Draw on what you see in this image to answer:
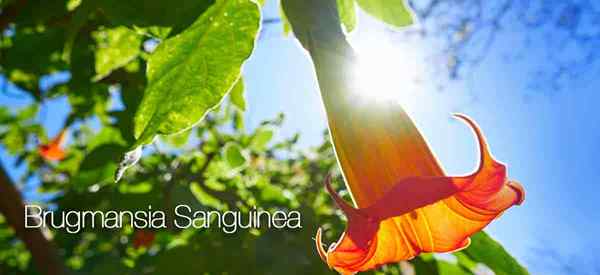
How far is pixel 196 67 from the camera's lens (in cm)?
54

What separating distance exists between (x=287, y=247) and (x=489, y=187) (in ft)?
1.65

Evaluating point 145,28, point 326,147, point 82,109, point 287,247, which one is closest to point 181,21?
point 145,28

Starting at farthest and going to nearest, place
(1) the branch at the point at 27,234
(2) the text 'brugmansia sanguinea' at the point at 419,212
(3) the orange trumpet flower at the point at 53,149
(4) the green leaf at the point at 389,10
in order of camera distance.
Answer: (3) the orange trumpet flower at the point at 53,149
(1) the branch at the point at 27,234
(4) the green leaf at the point at 389,10
(2) the text 'brugmansia sanguinea' at the point at 419,212

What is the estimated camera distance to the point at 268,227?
1080 mm

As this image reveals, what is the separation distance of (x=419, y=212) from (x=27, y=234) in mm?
1082

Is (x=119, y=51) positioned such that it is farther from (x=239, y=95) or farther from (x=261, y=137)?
(x=261, y=137)

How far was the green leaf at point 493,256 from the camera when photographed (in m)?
0.71

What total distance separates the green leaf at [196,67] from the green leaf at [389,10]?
186 mm

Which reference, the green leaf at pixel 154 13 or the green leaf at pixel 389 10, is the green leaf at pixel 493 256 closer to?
the green leaf at pixel 389 10

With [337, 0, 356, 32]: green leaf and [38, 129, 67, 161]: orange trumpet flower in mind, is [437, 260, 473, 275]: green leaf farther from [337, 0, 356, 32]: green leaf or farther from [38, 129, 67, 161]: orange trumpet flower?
[38, 129, 67, 161]: orange trumpet flower

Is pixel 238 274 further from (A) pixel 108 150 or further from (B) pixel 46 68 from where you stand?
(B) pixel 46 68

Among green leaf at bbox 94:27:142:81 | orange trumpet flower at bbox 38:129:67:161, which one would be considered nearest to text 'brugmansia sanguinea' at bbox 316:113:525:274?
green leaf at bbox 94:27:142:81

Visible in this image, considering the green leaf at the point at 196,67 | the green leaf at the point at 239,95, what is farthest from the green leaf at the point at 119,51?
the green leaf at the point at 196,67

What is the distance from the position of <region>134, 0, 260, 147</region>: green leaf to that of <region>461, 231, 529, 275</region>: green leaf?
39cm
